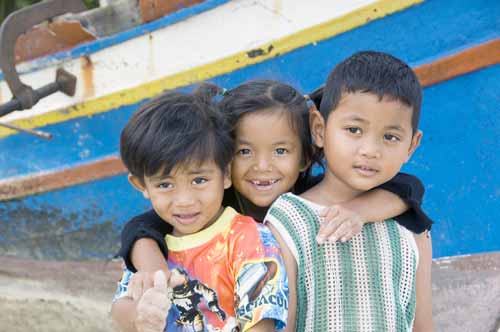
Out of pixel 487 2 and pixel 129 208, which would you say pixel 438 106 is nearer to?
pixel 487 2

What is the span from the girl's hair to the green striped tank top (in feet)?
0.89

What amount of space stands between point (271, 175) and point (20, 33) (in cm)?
192

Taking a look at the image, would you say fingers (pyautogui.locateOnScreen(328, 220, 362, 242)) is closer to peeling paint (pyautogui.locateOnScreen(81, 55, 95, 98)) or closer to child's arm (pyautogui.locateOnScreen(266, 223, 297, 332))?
child's arm (pyautogui.locateOnScreen(266, 223, 297, 332))

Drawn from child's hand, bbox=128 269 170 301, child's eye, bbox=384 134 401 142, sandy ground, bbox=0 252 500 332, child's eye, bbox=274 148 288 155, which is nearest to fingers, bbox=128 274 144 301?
child's hand, bbox=128 269 170 301

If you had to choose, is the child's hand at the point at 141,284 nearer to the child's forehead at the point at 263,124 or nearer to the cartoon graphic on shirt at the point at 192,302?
the cartoon graphic on shirt at the point at 192,302

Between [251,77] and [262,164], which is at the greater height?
[262,164]

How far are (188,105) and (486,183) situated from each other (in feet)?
5.55

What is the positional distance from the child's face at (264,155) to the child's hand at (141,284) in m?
0.43

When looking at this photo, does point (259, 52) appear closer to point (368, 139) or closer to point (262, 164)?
point (262, 164)

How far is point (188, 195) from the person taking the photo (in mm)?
1563

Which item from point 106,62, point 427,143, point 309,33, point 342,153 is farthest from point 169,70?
point 342,153

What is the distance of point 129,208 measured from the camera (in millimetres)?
3559

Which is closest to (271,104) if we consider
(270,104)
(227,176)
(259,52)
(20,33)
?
(270,104)

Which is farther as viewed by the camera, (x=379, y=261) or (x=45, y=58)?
(x=45, y=58)
